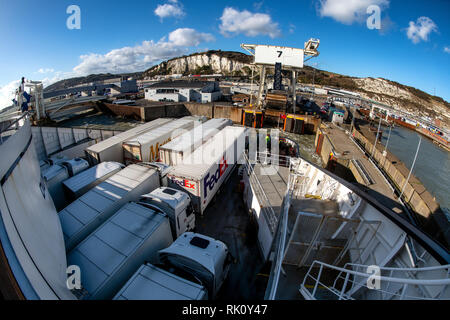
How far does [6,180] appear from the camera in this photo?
4.23m

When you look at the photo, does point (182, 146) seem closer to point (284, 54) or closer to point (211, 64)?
point (284, 54)

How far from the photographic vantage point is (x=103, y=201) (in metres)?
8.67

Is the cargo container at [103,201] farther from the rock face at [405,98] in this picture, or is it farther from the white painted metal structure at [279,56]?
the rock face at [405,98]

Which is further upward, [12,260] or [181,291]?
[12,260]

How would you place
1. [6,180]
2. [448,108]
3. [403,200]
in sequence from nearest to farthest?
1. [6,180]
2. [403,200]
3. [448,108]

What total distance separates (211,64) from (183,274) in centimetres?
14114

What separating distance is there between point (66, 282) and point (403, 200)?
63.2 ft

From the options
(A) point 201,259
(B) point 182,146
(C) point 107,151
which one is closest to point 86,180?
(C) point 107,151

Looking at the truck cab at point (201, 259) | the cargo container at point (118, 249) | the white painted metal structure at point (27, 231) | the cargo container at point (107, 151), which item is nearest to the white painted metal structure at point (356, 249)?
the truck cab at point (201, 259)

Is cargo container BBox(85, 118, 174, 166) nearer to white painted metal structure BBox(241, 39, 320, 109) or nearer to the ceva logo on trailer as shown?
the ceva logo on trailer

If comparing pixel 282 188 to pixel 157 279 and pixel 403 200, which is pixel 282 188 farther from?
pixel 403 200

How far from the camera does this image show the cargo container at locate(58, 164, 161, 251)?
→ 24.3 feet

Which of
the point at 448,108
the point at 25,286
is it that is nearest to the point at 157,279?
the point at 25,286
